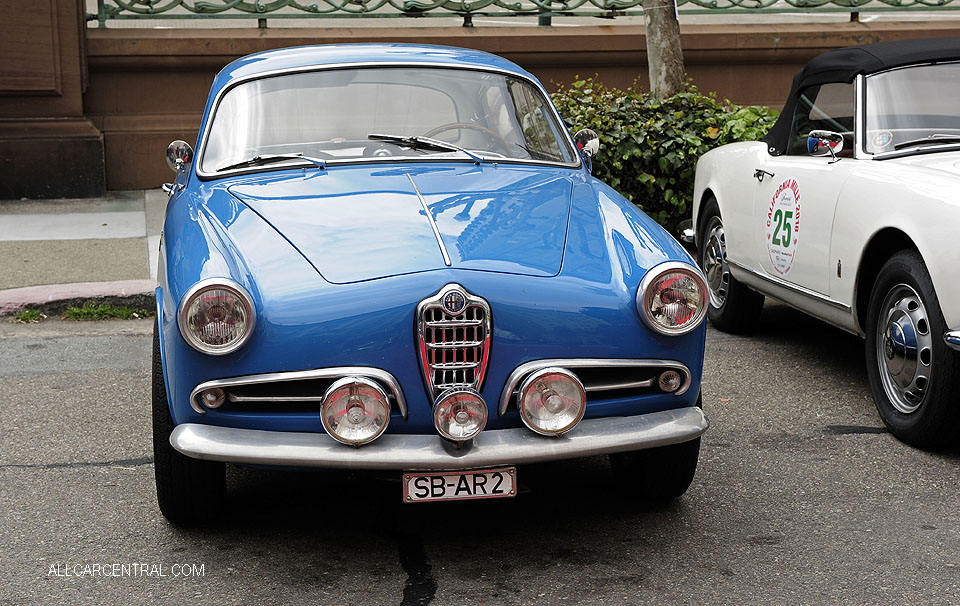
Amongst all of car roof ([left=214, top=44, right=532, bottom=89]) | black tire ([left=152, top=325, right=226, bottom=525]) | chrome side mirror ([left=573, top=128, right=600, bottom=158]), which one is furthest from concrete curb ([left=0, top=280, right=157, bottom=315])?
black tire ([left=152, top=325, right=226, bottom=525])

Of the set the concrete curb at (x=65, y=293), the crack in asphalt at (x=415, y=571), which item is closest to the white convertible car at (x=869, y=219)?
the crack in asphalt at (x=415, y=571)

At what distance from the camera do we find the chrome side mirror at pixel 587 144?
5316 millimetres

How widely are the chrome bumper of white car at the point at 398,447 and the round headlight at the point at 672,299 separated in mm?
364

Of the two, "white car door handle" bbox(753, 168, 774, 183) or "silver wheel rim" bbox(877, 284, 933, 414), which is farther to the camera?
"white car door handle" bbox(753, 168, 774, 183)

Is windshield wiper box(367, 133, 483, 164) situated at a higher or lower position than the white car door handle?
higher

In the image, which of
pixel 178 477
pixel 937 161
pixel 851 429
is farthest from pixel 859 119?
pixel 178 477

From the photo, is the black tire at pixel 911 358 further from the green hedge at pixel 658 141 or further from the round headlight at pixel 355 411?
the green hedge at pixel 658 141

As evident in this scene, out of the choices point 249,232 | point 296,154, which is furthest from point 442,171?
point 249,232

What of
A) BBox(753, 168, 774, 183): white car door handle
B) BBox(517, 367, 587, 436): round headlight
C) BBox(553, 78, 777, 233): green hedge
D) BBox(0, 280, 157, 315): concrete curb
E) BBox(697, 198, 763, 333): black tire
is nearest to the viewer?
BBox(517, 367, 587, 436): round headlight

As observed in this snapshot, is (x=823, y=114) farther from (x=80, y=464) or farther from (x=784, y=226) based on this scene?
(x=80, y=464)

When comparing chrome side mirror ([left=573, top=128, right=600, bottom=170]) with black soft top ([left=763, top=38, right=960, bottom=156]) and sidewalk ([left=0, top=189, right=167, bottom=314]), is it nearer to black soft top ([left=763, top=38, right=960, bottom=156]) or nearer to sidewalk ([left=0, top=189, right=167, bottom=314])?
black soft top ([left=763, top=38, right=960, bottom=156])

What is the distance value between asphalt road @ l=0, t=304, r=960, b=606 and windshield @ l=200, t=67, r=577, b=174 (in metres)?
1.33

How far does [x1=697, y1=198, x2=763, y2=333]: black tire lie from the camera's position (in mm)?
6738
